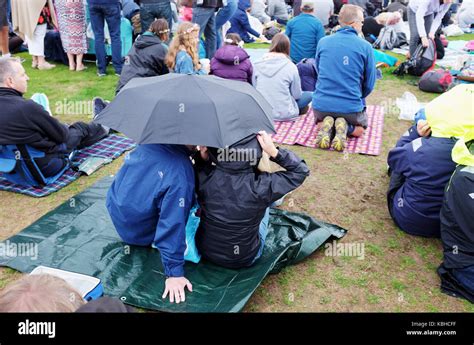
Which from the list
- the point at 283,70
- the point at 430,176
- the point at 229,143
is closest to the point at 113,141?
the point at 283,70

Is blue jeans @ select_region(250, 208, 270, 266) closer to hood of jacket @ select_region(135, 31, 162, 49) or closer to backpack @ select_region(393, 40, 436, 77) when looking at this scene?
hood of jacket @ select_region(135, 31, 162, 49)

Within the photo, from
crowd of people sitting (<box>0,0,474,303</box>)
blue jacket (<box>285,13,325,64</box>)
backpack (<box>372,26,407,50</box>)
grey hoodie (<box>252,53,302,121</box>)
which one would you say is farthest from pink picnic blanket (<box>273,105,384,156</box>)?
backpack (<box>372,26,407,50</box>)

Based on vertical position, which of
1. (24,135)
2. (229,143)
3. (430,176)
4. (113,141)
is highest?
(229,143)

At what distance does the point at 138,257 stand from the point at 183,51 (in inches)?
128

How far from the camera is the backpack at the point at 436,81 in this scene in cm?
743

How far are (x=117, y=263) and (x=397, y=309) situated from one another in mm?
2081

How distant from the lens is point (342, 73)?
554cm

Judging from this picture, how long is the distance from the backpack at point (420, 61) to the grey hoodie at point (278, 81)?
9.76 feet

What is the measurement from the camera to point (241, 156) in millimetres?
3031

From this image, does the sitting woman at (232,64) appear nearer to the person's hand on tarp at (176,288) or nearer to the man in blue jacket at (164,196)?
the man in blue jacket at (164,196)

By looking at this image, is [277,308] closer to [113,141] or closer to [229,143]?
[229,143]

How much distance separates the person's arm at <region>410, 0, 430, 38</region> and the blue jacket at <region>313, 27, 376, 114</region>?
9.54 feet

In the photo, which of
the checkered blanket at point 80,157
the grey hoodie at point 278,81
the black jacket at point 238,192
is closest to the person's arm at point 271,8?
the grey hoodie at point 278,81

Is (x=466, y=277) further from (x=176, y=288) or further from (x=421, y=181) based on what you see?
(x=176, y=288)
